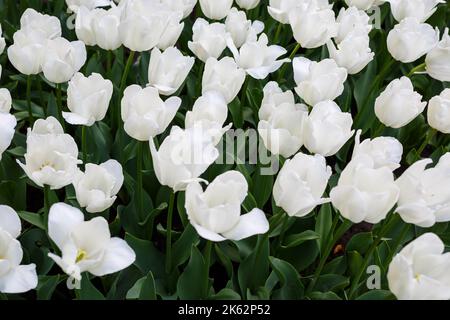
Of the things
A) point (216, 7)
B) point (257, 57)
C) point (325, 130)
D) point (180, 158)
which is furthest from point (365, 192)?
point (216, 7)

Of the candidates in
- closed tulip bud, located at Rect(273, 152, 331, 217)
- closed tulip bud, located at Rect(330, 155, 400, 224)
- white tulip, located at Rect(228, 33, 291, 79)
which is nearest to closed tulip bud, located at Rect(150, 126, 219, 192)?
closed tulip bud, located at Rect(273, 152, 331, 217)

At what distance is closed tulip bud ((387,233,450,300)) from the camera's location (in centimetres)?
113

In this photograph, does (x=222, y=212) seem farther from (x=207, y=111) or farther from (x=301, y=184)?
(x=207, y=111)

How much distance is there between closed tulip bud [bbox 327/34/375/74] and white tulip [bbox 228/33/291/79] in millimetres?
144

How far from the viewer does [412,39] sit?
6.04 feet

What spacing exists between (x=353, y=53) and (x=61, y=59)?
77 centimetres

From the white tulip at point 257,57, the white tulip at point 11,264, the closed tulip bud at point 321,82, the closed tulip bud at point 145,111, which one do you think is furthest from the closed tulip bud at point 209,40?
the white tulip at point 11,264

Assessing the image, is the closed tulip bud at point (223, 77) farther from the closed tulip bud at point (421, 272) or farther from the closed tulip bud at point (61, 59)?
the closed tulip bud at point (421, 272)

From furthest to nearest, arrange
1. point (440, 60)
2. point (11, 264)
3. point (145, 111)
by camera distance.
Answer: point (440, 60) → point (145, 111) → point (11, 264)

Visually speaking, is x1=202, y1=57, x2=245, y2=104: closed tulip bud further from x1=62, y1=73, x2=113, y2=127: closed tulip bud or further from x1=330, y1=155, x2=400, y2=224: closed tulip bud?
x1=330, y1=155, x2=400, y2=224: closed tulip bud

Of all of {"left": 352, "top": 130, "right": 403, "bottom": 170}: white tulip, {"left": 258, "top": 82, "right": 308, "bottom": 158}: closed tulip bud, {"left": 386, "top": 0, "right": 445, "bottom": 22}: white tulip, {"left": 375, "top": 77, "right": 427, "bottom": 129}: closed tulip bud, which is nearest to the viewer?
{"left": 352, "top": 130, "right": 403, "bottom": 170}: white tulip

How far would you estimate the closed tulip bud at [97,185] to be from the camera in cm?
133

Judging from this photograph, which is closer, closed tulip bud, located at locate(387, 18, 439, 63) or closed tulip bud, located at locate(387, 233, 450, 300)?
closed tulip bud, located at locate(387, 233, 450, 300)

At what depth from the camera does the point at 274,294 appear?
4.94 ft
